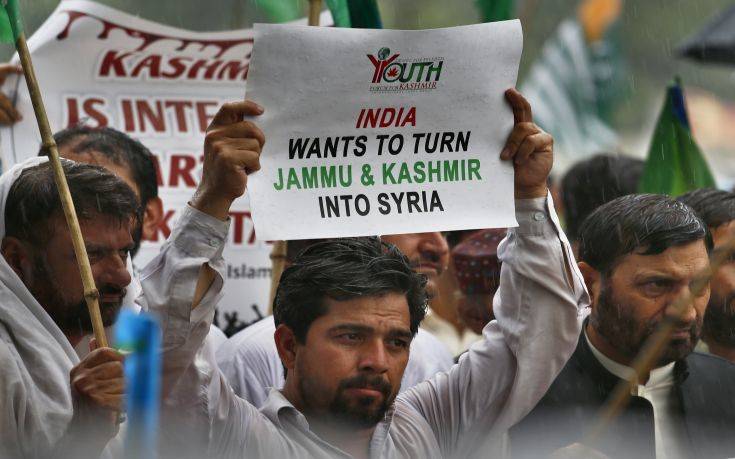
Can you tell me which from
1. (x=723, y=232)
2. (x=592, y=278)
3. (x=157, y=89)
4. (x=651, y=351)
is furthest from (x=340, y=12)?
(x=651, y=351)

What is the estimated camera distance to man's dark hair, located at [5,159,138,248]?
3.50 meters

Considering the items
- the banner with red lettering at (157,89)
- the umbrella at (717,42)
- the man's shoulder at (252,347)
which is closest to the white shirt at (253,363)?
the man's shoulder at (252,347)

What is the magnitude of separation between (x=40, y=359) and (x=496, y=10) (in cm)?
185

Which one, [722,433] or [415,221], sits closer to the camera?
[415,221]

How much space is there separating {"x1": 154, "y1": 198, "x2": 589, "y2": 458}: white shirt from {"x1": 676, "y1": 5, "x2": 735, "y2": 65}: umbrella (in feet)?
9.26

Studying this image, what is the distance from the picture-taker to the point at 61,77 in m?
5.39

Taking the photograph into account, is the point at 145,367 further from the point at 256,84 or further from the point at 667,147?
the point at 667,147

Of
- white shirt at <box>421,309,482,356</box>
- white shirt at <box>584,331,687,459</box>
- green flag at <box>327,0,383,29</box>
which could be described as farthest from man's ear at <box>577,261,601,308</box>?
white shirt at <box>421,309,482,356</box>

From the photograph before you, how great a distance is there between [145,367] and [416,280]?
175 cm

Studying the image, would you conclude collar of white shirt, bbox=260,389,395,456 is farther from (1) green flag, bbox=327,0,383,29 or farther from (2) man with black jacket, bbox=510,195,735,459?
(1) green flag, bbox=327,0,383,29

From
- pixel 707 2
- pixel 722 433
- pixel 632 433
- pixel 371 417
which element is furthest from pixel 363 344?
pixel 707 2

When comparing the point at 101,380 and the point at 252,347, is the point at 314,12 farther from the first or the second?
the point at 101,380

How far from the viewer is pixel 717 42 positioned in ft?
20.6

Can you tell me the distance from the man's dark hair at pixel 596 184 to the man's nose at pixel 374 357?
9.10 ft
